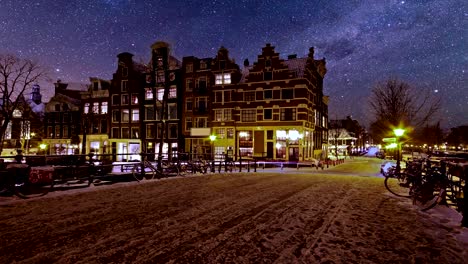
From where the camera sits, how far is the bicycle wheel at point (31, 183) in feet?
30.7

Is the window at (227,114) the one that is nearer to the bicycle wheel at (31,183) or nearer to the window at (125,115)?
the window at (125,115)

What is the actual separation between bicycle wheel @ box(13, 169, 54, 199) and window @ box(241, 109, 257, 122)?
33.2 m

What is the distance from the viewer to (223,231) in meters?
5.89

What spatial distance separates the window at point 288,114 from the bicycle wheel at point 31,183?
1288 inches

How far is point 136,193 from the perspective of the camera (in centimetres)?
1059

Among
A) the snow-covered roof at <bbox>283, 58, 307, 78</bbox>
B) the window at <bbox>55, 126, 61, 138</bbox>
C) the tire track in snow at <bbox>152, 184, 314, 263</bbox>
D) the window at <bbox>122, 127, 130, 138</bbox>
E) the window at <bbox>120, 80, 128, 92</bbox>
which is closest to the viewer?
the tire track in snow at <bbox>152, 184, 314, 263</bbox>

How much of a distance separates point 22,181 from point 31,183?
0.31 meters

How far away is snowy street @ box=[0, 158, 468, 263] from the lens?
4.59 m

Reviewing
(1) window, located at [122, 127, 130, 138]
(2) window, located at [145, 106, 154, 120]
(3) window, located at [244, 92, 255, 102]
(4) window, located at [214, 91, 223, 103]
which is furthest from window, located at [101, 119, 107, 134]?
(3) window, located at [244, 92, 255, 102]

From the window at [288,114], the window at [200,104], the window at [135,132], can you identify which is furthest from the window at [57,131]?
the window at [288,114]

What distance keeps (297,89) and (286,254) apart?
36.7 metres

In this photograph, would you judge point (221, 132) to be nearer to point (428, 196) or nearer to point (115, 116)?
point (115, 116)

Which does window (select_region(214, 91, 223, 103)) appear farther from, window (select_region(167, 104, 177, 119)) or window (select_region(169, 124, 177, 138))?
window (select_region(169, 124, 177, 138))

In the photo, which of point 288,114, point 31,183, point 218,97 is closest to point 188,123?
point 218,97
